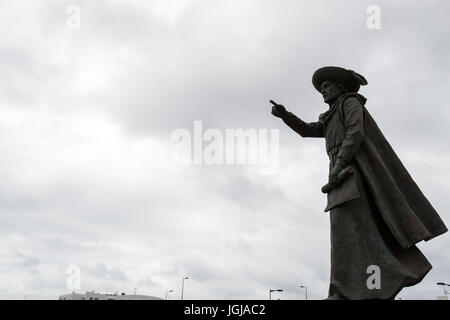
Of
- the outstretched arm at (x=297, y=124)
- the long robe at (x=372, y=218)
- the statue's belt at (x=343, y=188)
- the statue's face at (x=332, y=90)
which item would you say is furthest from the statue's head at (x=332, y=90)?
the statue's belt at (x=343, y=188)

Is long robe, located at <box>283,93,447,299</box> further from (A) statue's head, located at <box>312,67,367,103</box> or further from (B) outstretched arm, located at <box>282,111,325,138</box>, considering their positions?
(B) outstretched arm, located at <box>282,111,325,138</box>

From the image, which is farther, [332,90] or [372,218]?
[332,90]

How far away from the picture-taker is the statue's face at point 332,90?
307 inches

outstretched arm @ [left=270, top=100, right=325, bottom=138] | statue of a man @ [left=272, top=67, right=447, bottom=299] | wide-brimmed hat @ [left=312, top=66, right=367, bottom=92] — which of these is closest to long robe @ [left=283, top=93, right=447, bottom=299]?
statue of a man @ [left=272, top=67, right=447, bottom=299]

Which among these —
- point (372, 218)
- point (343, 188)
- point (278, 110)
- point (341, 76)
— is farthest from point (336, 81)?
point (372, 218)

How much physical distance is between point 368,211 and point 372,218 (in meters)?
0.11

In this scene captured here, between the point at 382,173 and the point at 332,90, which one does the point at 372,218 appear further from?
the point at 332,90

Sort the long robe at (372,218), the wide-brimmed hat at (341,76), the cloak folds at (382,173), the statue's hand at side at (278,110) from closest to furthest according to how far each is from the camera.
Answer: the long robe at (372,218), the cloak folds at (382,173), the wide-brimmed hat at (341,76), the statue's hand at side at (278,110)

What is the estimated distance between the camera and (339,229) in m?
6.82

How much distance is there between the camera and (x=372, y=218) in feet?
22.6

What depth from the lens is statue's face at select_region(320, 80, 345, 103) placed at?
307 inches

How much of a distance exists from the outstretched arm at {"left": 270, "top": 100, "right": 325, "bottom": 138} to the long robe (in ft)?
1.70

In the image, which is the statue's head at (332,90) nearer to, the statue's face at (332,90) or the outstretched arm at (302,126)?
the statue's face at (332,90)
